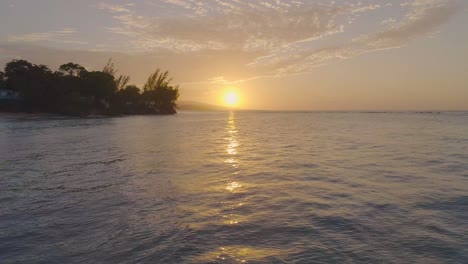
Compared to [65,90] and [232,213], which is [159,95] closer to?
[65,90]

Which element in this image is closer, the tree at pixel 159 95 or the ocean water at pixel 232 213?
the ocean water at pixel 232 213

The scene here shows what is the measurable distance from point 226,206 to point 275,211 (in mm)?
1614

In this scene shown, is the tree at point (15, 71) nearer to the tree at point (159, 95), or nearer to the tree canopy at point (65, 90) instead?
the tree canopy at point (65, 90)

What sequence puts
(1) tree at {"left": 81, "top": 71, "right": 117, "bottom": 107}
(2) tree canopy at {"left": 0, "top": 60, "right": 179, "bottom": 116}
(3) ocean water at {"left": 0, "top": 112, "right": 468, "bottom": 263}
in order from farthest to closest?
(1) tree at {"left": 81, "top": 71, "right": 117, "bottom": 107} < (2) tree canopy at {"left": 0, "top": 60, "right": 179, "bottom": 116} < (3) ocean water at {"left": 0, "top": 112, "right": 468, "bottom": 263}

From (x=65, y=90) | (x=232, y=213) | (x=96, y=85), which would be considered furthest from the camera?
(x=96, y=85)

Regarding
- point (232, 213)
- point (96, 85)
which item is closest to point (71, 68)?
point (96, 85)

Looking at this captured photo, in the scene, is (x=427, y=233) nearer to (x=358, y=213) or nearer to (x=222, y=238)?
(x=358, y=213)

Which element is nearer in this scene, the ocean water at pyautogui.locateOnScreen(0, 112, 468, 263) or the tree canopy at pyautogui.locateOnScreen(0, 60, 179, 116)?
the ocean water at pyautogui.locateOnScreen(0, 112, 468, 263)

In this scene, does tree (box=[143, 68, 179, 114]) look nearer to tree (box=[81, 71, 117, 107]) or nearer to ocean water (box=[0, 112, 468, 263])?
tree (box=[81, 71, 117, 107])

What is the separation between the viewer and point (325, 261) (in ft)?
21.9

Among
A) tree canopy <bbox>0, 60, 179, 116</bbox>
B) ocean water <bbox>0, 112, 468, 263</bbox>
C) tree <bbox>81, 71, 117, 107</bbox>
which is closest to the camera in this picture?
ocean water <bbox>0, 112, 468, 263</bbox>

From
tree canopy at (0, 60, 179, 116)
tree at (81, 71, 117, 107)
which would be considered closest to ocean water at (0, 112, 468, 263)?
tree canopy at (0, 60, 179, 116)

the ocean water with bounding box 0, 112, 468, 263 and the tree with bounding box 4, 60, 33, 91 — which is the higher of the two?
the tree with bounding box 4, 60, 33, 91

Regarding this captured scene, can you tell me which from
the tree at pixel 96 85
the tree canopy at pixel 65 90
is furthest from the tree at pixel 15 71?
the tree at pixel 96 85
